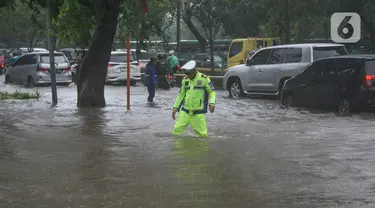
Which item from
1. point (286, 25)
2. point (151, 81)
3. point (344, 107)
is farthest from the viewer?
point (286, 25)

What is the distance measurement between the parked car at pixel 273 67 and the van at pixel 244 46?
29.4 feet

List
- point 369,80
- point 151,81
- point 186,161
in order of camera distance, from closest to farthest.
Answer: point 186,161
point 369,80
point 151,81

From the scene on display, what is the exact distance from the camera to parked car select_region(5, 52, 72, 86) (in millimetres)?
31234

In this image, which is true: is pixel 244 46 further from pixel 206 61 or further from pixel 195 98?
pixel 195 98

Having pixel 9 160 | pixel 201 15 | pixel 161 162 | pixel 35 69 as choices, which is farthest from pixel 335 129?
pixel 201 15

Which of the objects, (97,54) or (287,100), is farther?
(287,100)

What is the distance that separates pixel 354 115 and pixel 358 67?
1.14 meters

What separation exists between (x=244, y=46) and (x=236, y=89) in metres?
9.60

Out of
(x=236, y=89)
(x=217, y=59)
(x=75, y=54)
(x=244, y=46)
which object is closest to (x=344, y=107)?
(x=236, y=89)

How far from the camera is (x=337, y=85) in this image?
1777cm

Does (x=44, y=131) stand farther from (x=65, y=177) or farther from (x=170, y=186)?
(x=170, y=186)

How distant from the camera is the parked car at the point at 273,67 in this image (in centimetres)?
2173

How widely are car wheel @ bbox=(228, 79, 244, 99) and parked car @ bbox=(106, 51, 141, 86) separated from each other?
8.24 m

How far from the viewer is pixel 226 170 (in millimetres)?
9797
